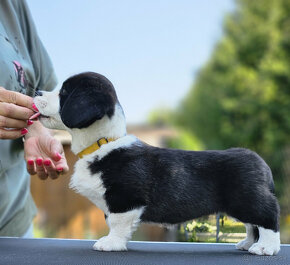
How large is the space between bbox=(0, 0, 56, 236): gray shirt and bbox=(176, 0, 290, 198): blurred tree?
1037 centimetres

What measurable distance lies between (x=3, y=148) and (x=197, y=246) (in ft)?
2.87

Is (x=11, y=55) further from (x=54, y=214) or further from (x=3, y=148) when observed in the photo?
(x=54, y=214)

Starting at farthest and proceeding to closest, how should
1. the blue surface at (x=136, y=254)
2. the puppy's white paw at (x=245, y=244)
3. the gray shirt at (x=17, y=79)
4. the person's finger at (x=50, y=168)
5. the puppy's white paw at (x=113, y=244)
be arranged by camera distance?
the gray shirt at (x=17, y=79) → the person's finger at (x=50, y=168) → the puppy's white paw at (x=245, y=244) → the puppy's white paw at (x=113, y=244) → the blue surface at (x=136, y=254)

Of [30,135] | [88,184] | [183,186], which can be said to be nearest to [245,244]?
[183,186]

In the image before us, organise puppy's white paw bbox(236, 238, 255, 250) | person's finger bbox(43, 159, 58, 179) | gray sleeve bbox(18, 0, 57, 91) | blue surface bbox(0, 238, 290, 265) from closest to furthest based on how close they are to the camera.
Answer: blue surface bbox(0, 238, 290, 265) → puppy's white paw bbox(236, 238, 255, 250) → person's finger bbox(43, 159, 58, 179) → gray sleeve bbox(18, 0, 57, 91)

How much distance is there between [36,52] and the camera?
2256mm

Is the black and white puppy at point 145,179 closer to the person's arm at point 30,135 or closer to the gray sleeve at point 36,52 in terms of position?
the person's arm at point 30,135

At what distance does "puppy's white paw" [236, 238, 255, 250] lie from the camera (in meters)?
1.59

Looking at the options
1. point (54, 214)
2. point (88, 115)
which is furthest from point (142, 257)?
point (54, 214)

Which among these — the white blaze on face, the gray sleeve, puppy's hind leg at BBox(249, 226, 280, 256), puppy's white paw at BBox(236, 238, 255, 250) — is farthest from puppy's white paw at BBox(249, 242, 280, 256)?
the gray sleeve

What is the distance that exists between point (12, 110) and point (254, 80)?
1247cm

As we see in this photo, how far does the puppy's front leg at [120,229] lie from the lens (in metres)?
1.43

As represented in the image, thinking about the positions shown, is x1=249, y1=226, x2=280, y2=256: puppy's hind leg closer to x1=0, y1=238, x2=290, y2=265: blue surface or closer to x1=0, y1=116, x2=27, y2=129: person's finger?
x1=0, y1=238, x2=290, y2=265: blue surface

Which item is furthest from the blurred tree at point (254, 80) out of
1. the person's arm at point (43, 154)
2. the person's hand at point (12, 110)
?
the person's hand at point (12, 110)
